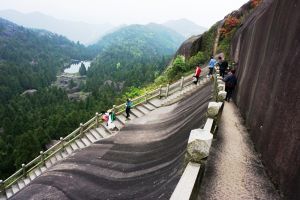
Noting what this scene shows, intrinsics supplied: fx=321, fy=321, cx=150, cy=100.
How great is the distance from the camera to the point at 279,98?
9602 millimetres

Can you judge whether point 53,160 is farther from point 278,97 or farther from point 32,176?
point 278,97

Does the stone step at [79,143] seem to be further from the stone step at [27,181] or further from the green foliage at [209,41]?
the green foliage at [209,41]

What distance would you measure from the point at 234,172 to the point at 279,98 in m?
2.60

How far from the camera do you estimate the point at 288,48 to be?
964 centimetres

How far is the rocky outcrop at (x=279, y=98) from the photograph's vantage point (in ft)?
26.5

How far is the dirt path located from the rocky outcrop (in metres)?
0.32

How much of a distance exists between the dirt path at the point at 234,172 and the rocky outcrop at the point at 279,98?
0.32m

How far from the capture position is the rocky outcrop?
8062mm

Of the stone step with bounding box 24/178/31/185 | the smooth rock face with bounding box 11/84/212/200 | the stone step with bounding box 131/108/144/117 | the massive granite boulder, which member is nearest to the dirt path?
the smooth rock face with bounding box 11/84/212/200

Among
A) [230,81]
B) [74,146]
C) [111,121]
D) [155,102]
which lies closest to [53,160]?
[74,146]

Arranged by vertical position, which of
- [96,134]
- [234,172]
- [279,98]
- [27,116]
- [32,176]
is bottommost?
[27,116]

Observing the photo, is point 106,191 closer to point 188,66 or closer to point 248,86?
point 248,86

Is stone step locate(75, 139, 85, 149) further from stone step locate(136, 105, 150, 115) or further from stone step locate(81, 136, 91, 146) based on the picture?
stone step locate(136, 105, 150, 115)

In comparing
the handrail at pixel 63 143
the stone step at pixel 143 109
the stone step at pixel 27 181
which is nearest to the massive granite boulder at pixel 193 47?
the handrail at pixel 63 143
